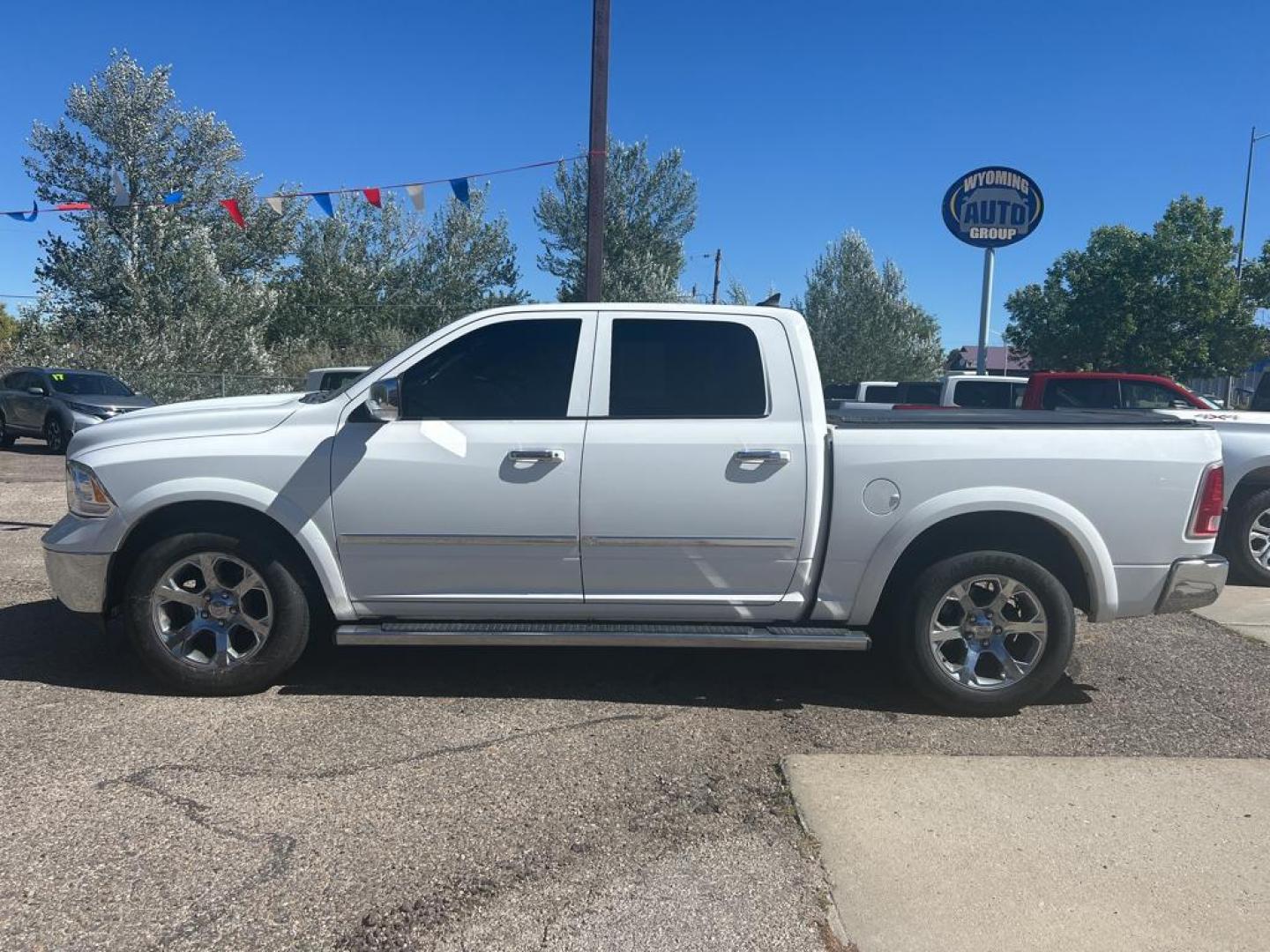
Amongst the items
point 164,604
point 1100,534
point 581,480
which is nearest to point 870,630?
point 1100,534

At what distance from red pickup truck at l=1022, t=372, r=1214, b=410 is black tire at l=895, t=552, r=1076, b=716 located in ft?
25.7

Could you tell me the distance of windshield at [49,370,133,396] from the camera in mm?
17281

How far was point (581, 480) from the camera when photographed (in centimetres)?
438

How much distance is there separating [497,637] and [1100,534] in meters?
2.83

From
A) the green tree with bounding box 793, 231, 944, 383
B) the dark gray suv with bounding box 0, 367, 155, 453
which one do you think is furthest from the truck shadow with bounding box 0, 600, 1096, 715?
the green tree with bounding box 793, 231, 944, 383

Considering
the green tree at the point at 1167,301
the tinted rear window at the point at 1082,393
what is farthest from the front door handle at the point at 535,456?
the green tree at the point at 1167,301

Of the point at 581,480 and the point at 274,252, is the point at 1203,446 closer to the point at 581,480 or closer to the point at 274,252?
the point at 581,480

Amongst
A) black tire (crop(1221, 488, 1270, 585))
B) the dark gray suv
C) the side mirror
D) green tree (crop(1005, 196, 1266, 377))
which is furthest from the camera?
green tree (crop(1005, 196, 1266, 377))

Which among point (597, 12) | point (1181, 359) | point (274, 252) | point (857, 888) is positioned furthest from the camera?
point (1181, 359)

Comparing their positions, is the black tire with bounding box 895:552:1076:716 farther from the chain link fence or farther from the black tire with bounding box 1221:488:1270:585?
the chain link fence

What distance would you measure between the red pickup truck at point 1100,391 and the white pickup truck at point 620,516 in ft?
25.1

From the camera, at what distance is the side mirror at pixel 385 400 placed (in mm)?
4297

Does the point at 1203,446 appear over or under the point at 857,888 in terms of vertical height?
over

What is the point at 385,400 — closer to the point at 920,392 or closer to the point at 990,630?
the point at 990,630
